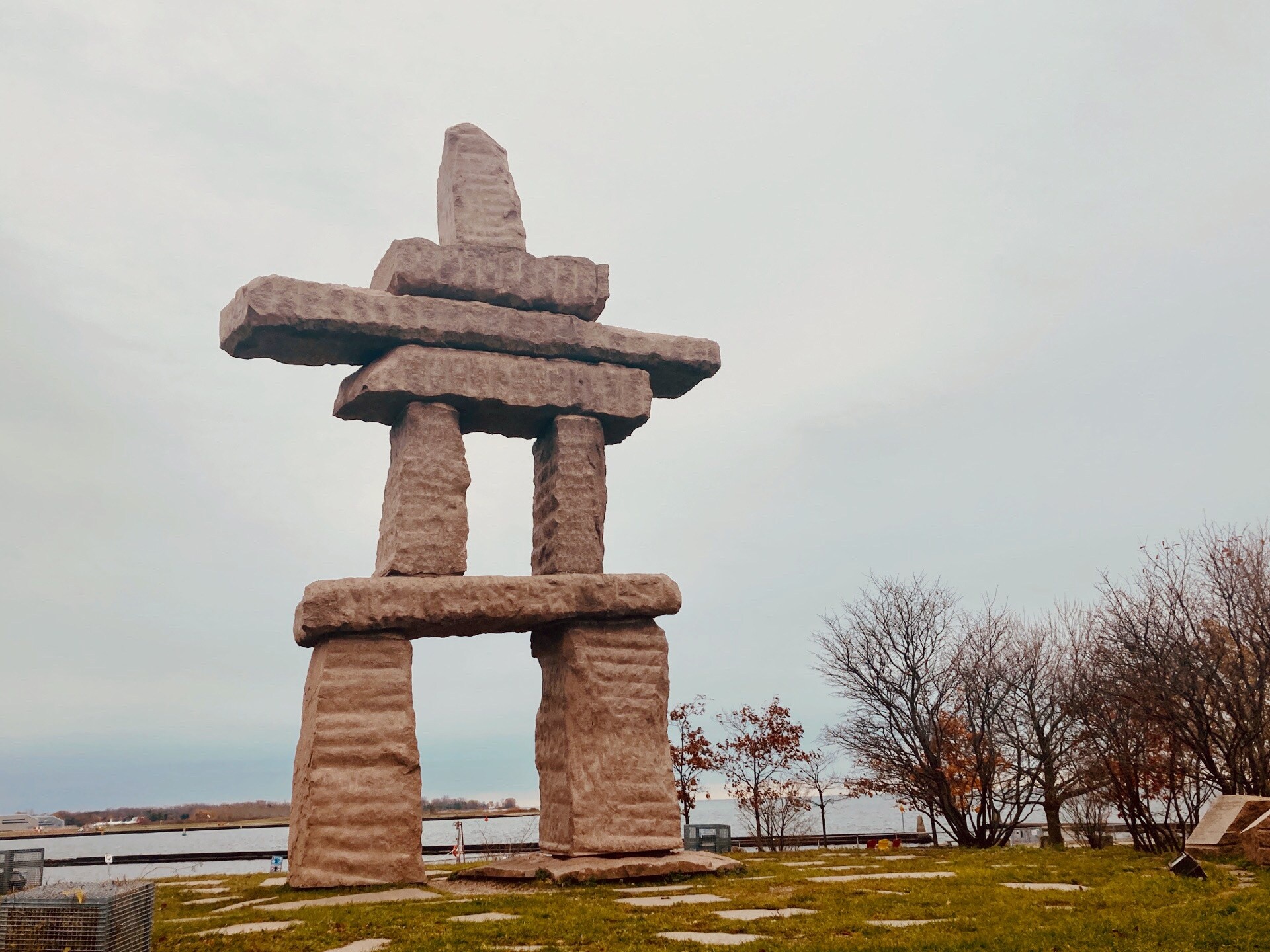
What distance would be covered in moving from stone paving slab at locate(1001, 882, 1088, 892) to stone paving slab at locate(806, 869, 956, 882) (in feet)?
2.04

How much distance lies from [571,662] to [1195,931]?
17.6ft

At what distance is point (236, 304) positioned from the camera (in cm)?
910

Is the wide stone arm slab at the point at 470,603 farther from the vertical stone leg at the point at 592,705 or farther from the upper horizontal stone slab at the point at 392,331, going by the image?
the upper horizontal stone slab at the point at 392,331

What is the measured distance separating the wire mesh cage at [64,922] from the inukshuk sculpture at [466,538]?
4277 mm

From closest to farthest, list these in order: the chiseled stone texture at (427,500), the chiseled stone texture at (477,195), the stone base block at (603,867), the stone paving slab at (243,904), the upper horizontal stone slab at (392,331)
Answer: the stone paving slab at (243,904) < the stone base block at (603,867) < the upper horizontal stone slab at (392,331) < the chiseled stone texture at (427,500) < the chiseled stone texture at (477,195)

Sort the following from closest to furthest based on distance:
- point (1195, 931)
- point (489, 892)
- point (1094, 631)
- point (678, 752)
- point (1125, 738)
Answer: point (1195, 931) → point (489, 892) → point (1125, 738) → point (1094, 631) → point (678, 752)

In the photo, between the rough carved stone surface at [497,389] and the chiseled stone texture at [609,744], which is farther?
the rough carved stone surface at [497,389]

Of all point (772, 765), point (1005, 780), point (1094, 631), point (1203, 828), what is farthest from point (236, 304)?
point (772, 765)

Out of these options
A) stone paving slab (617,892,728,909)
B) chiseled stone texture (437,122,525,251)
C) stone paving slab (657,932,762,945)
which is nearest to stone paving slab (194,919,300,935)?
stone paving slab (617,892,728,909)

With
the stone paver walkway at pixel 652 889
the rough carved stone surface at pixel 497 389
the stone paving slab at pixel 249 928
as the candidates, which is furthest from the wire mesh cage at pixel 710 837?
the stone paving slab at pixel 249 928

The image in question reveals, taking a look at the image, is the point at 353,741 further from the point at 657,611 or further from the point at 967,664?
the point at 967,664

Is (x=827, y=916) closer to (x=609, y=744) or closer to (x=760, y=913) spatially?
(x=760, y=913)

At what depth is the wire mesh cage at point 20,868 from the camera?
9633mm

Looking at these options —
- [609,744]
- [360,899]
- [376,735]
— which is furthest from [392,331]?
[360,899]
